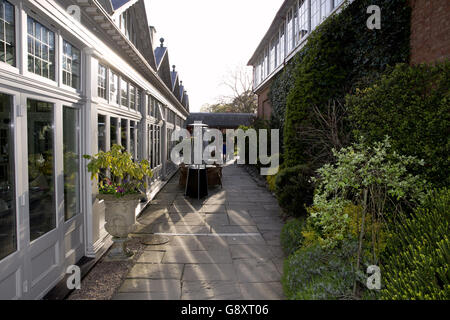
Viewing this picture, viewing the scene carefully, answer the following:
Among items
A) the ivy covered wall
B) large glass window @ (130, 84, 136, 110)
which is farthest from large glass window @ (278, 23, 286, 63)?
large glass window @ (130, 84, 136, 110)

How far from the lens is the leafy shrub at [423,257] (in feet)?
8.16

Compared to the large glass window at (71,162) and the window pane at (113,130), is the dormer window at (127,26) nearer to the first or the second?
the window pane at (113,130)

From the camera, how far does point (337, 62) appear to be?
780cm

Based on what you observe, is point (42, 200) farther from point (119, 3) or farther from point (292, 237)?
point (119, 3)

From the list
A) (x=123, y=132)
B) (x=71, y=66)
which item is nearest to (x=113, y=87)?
(x=123, y=132)

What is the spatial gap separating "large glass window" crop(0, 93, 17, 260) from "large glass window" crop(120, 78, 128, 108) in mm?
3802

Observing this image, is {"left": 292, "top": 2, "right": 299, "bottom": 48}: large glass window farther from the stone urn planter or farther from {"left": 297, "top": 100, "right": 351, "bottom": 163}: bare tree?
the stone urn planter

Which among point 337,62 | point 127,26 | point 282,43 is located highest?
point 282,43

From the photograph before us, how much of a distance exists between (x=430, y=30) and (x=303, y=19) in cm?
655

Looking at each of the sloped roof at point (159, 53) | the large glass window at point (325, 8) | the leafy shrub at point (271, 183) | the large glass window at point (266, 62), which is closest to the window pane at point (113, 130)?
the sloped roof at point (159, 53)

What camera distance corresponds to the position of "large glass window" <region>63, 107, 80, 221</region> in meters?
4.11

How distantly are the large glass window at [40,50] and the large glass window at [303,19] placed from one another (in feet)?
30.9

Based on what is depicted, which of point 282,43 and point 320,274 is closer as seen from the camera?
point 320,274
